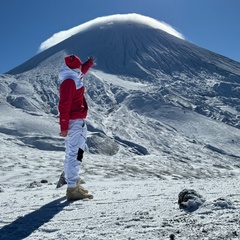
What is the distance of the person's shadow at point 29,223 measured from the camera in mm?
4418

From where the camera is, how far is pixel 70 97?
6.70m

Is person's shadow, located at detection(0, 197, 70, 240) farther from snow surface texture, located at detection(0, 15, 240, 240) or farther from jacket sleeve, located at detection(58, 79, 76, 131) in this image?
jacket sleeve, located at detection(58, 79, 76, 131)

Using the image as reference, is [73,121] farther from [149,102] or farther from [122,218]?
[149,102]

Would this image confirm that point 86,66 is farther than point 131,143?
No

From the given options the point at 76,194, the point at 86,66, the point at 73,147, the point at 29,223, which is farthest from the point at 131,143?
the point at 29,223

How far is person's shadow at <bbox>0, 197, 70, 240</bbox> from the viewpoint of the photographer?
4418mm

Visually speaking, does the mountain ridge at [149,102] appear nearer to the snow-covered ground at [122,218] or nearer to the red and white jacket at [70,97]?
the red and white jacket at [70,97]

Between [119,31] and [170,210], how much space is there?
5439 inches

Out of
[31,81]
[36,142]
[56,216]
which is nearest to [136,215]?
[56,216]

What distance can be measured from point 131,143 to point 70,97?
4578cm

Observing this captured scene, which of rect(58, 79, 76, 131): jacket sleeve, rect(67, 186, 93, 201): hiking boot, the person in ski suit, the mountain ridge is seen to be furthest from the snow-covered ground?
the mountain ridge

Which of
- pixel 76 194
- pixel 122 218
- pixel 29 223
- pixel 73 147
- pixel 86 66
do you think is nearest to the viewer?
pixel 122 218

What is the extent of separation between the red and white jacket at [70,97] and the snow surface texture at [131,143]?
5.21 ft

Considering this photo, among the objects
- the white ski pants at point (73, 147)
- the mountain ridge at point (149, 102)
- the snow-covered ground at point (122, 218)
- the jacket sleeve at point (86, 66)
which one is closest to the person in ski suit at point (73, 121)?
the white ski pants at point (73, 147)
